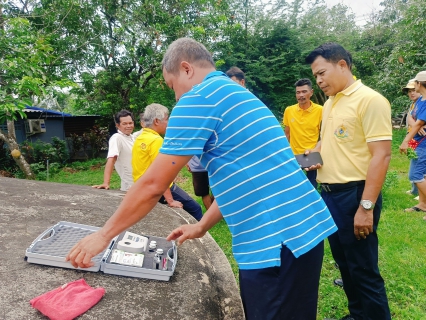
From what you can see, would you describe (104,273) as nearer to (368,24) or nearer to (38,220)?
(38,220)

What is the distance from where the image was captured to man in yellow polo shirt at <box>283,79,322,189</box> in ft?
14.3

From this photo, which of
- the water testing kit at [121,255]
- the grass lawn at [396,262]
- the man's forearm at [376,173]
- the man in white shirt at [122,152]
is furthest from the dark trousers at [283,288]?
the man in white shirt at [122,152]

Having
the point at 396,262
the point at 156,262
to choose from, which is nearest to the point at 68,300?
the point at 156,262

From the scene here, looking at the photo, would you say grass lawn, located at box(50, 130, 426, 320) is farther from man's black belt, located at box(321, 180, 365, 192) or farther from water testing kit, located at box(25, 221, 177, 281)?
water testing kit, located at box(25, 221, 177, 281)

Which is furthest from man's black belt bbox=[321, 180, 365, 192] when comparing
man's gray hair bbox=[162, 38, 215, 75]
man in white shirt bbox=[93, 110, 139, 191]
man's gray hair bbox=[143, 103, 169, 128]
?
man in white shirt bbox=[93, 110, 139, 191]

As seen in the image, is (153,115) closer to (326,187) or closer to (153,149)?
(153,149)

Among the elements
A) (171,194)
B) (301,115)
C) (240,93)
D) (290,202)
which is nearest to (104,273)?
(290,202)

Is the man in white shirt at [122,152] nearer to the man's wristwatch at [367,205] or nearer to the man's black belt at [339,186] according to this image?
the man's black belt at [339,186]

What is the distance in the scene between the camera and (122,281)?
4.92 ft

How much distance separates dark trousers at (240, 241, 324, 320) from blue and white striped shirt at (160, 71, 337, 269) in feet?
0.19

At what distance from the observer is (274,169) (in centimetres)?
128

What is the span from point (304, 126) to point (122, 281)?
346 cm

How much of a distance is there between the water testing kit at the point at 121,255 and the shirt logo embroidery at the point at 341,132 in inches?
46.7

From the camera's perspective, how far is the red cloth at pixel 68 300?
119cm
